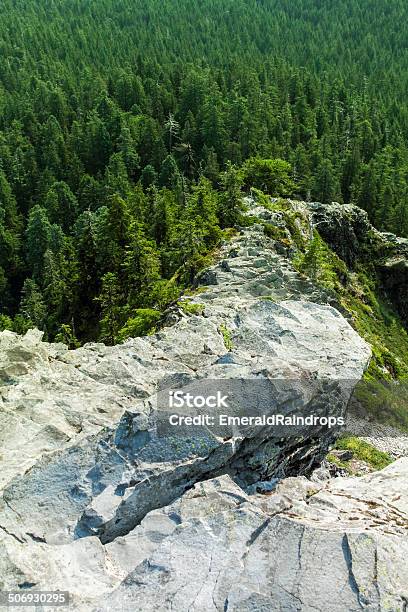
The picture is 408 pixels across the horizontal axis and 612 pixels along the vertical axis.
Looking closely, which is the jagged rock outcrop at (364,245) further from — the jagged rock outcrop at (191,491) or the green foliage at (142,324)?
the jagged rock outcrop at (191,491)

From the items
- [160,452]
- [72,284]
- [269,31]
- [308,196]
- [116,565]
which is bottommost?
[72,284]

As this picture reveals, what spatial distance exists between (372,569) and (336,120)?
111m

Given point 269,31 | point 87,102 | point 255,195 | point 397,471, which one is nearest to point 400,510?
point 397,471

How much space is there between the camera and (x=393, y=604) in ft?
35.6

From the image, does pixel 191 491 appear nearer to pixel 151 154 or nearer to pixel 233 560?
pixel 233 560

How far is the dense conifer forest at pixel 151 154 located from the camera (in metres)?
47.4

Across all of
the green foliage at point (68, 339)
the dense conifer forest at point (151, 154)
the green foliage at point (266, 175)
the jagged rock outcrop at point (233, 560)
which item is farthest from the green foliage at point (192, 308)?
the green foliage at point (266, 175)

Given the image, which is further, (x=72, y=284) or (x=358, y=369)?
(x=72, y=284)

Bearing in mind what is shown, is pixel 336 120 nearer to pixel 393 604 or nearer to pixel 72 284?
pixel 72 284

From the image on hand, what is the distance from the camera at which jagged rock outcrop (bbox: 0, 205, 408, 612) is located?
11.5 metres

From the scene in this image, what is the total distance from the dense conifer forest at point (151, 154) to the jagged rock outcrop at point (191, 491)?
11.9 metres

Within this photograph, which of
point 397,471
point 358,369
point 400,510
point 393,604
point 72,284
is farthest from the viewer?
A: point 72,284

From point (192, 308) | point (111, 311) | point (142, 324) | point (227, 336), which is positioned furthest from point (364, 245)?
point (227, 336)

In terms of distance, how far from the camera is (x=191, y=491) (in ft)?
46.7
